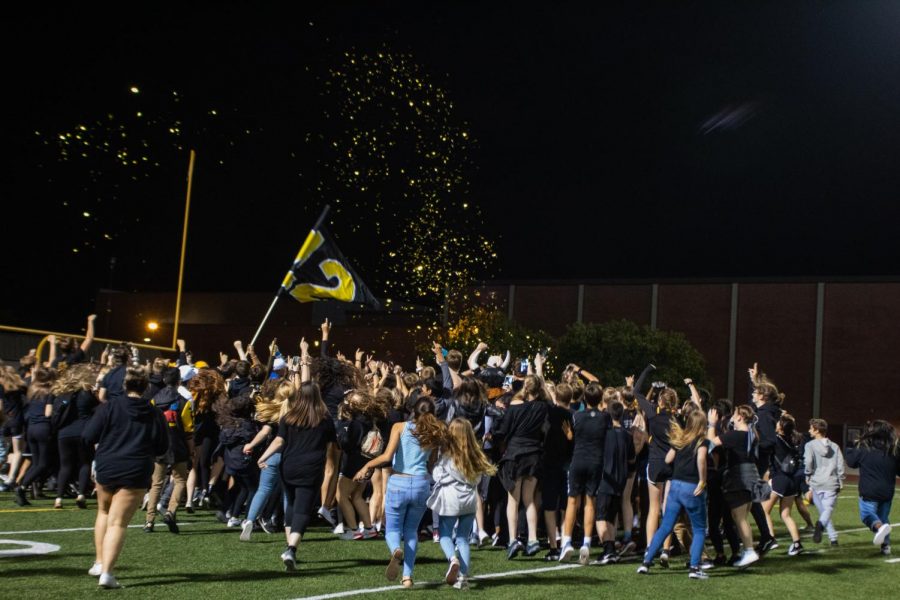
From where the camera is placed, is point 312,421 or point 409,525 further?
point 312,421

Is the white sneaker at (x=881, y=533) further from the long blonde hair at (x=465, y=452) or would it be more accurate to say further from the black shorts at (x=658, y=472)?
the long blonde hair at (x=465, y=452)

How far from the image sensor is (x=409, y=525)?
8.52 meters

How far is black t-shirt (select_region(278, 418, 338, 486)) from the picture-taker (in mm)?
9109

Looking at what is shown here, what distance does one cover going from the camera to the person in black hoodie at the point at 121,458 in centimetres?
773

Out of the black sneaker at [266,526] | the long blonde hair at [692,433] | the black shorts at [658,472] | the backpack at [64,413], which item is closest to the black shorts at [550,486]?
the black shorts at [658,472]

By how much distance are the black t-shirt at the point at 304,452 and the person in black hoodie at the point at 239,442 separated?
301 cm

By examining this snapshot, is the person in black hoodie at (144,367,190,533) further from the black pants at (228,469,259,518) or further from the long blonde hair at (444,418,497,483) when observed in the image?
the long blonde hair at (444,418,497,483)

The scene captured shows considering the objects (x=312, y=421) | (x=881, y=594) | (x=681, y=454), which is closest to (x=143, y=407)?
(x=312, y=421)

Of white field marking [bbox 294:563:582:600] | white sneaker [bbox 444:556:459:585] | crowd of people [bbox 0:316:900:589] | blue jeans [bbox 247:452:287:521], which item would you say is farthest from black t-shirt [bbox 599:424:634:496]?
blue jeans [bbox 247:452:287:521]

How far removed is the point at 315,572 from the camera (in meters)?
9.09

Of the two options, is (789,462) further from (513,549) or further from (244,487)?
(244,487)

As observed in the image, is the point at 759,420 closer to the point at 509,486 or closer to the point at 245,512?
the point at 509,486

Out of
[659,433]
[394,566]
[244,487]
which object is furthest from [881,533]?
[244,487]

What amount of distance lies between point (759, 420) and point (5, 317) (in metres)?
55.9
